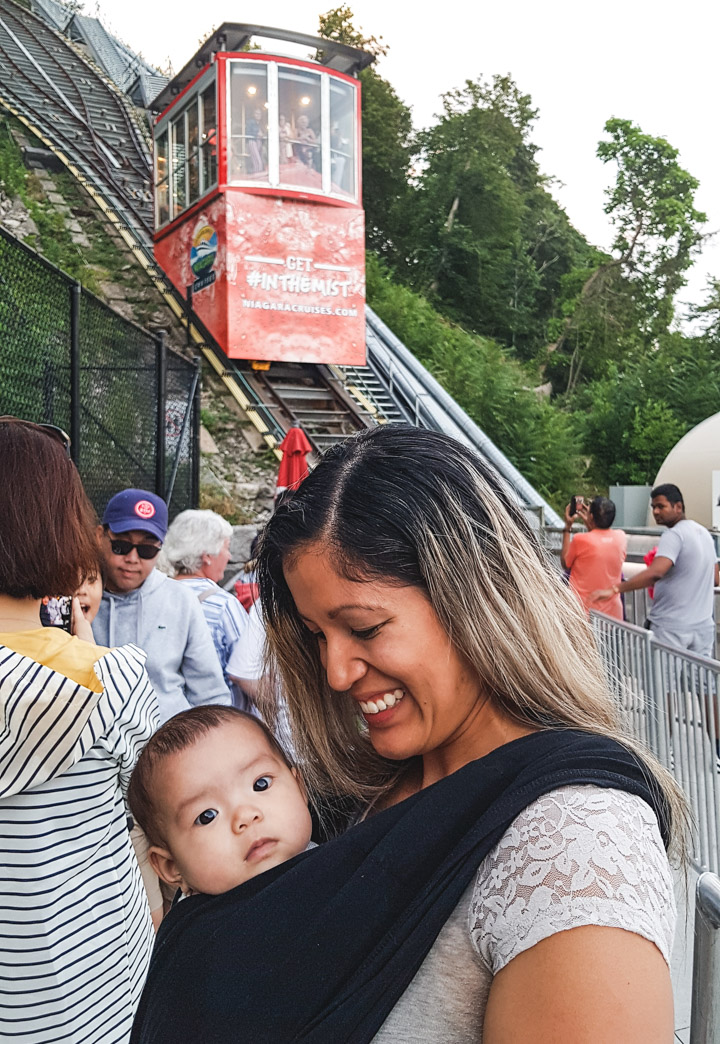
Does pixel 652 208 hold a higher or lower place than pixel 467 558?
higher

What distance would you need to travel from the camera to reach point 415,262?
38.1 meters

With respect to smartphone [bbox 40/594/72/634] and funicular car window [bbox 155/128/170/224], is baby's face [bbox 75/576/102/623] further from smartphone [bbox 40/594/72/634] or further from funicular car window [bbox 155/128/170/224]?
funicular car window [bbox 155/128/170/224]

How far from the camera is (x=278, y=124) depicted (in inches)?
613

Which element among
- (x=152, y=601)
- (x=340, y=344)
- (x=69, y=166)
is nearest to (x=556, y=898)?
(x=152, y=601)

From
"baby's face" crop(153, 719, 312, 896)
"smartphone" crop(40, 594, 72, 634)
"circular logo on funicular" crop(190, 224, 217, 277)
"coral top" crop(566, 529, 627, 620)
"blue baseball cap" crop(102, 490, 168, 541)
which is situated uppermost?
"circular logo on funicular" crop(190, 224, 217, 277)

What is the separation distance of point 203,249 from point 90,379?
420 inches

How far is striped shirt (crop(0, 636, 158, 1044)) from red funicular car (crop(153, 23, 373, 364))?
1402cm

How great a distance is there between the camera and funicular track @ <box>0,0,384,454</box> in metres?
16.1

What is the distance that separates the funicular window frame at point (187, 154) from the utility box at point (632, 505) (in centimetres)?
1341

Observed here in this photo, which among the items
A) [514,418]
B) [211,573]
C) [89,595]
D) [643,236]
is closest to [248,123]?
[514,418]

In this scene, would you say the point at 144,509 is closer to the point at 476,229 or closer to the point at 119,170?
the point at 119,170

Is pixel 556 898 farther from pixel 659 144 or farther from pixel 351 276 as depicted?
pixel 659 144

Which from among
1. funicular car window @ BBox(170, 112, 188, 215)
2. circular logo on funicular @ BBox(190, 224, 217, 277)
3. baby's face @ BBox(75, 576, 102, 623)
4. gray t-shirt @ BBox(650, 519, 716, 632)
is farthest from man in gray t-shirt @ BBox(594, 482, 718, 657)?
funicular car window @ BBox(170, 112, 188, 215)

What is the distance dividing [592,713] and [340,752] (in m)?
0.52
